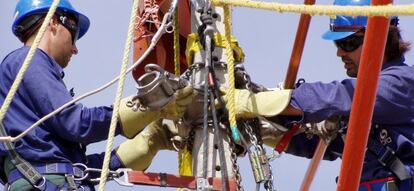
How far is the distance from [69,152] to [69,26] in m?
1.01

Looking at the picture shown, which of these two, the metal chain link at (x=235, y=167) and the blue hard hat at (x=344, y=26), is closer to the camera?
the metal chain link at (x=235, y=167)

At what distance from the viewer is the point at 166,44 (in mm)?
8234

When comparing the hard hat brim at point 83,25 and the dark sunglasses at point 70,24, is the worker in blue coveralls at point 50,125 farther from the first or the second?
the hard hat brim at point 83,25

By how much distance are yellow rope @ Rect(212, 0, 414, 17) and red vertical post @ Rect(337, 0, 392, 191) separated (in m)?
0.15

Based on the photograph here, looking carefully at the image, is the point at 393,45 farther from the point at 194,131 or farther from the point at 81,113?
the point at 81,113

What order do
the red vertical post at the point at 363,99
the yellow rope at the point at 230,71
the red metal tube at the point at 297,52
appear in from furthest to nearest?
the red metal tube at the point at 297,52, the yellow rope at the point at 230,71, the red vertical post at the point at 363,99

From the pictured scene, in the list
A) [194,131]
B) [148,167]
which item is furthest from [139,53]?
[194,131]

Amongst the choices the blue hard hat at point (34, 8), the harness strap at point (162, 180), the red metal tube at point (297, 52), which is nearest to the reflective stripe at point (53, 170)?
the harness strap at point (162, 180)

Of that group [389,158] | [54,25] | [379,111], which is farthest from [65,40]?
[389,158]

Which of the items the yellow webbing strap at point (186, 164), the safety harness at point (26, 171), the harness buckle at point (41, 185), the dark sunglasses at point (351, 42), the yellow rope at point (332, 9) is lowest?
the harness buckle at point (41, 185)

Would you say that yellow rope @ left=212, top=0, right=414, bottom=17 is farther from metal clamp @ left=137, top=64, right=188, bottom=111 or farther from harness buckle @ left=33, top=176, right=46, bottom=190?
harness buckle @ left=33, top=176, right=46, bottom=190

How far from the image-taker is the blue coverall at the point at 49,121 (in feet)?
23.0

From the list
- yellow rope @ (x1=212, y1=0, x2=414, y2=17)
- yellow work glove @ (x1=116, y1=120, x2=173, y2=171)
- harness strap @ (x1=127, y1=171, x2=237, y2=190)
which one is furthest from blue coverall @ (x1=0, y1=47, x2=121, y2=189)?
yellow rope @ (x1=212, y1=0, x2=414, y2=17)

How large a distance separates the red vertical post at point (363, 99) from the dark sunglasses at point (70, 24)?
94.8 inches
